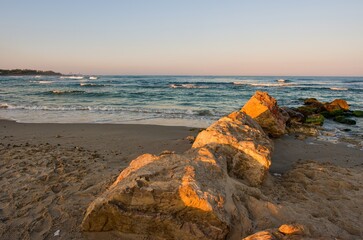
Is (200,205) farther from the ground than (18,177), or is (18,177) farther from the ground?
(200,205)

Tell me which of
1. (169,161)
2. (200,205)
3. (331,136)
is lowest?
(331,136)

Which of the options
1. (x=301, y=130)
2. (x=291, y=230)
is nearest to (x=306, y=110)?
(x=301, y=130)

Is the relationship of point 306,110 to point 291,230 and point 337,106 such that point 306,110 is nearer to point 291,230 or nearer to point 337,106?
point 337,106

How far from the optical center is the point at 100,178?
5.01 m

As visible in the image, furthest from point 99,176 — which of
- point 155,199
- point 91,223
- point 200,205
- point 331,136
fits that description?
point 331,136

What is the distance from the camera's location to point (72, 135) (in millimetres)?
8789

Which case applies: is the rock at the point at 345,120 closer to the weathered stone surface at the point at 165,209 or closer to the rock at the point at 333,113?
the rock at the point at 333,113

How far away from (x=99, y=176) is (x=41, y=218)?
4.99ft

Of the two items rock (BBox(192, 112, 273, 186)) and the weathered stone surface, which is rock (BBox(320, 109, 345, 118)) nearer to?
rock (BBox(192, 112, 273, 186))

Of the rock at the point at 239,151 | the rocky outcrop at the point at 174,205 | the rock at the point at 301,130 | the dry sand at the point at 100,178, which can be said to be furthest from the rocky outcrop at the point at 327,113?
the rocky outcrop at the point at 174,205

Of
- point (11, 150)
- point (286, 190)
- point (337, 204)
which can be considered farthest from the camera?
point (11, 150)

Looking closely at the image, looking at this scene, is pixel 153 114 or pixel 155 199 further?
pixel 153 114

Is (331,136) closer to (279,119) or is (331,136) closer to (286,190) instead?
(279,119)

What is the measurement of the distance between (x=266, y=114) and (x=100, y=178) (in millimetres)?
5101
